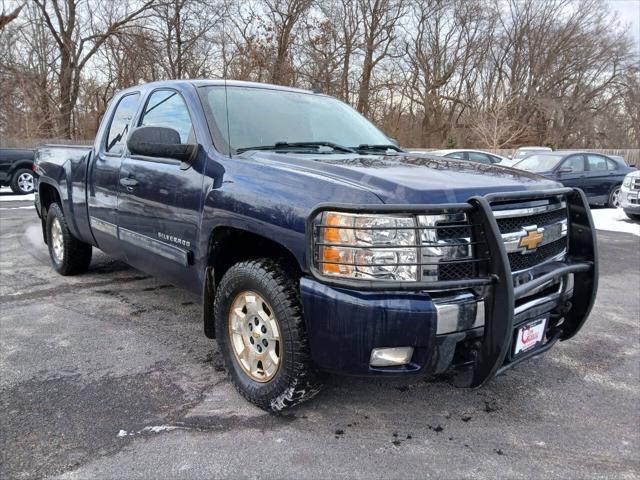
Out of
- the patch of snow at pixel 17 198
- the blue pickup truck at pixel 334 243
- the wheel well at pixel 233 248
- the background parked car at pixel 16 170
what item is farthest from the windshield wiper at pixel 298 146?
the background parked car at pixel 16 170

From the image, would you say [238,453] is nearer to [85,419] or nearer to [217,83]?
[85,419]

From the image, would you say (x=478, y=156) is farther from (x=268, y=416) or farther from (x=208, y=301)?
(x=268, y=416)

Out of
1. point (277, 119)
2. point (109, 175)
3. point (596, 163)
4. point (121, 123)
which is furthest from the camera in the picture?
point (596, 163)

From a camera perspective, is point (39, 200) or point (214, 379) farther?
point (39, 200)

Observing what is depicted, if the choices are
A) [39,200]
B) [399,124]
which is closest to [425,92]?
[399,124]

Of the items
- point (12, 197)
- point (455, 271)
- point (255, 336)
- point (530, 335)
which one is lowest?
point (12, 197)

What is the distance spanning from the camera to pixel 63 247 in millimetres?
5379

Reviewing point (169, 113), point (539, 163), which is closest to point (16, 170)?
point (169, 113)

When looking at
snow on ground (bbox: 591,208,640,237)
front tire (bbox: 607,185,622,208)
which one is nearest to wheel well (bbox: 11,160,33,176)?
snow on ground (bbox: 591,208,640,237)

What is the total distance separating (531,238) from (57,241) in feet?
16.4

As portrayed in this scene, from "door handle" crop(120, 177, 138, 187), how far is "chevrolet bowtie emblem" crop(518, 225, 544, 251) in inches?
104

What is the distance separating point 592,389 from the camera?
3227 millimetres

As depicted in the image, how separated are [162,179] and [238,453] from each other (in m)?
1.85

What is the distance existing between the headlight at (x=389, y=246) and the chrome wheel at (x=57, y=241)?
13.6 feet
